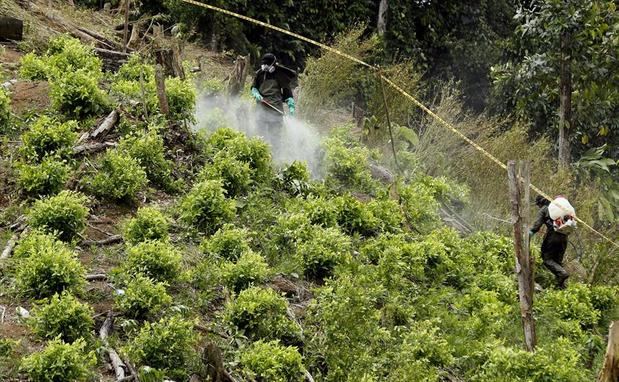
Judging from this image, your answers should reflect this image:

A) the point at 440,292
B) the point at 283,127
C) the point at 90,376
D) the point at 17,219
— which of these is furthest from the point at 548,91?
the point at 90,376

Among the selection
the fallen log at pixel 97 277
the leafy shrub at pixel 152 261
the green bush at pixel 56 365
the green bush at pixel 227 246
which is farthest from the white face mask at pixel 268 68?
the green bush at pixel 56 365

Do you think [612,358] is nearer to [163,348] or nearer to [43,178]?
[163,348]

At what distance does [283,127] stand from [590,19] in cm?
450

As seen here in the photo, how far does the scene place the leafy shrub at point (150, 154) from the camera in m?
8.78

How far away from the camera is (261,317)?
256 inches

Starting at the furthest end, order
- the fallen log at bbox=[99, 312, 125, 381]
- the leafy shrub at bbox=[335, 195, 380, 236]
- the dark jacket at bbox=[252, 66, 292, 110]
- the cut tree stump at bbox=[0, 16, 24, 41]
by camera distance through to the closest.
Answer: the cut tree stump at bbox=[0, 16, 24, 41]
the dark jacket at bbox=[252, 66, 292, 110]
the leafy shrub at bbox=[335, 195, 380, 236]
the fallen log at bbox=[99, 312, 125, 381]

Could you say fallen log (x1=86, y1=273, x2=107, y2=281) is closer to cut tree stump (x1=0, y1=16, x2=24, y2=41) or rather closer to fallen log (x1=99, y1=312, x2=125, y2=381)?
fallen log (x1=99, y1=312, x2=125, y2=381)

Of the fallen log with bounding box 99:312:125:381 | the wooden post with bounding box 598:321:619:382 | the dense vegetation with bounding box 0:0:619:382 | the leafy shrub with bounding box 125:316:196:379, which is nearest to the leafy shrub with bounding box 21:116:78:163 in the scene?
the dense vegetation with bounding box 0:0:619:382

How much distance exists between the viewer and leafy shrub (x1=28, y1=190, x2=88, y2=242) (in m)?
7.06

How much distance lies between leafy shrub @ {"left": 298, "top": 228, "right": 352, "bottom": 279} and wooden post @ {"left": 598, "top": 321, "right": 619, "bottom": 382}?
348 centimetres

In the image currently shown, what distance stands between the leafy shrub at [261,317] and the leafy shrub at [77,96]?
3903 mm

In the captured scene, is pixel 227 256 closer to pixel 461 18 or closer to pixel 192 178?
pixel 192 178

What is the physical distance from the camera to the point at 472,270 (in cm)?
885

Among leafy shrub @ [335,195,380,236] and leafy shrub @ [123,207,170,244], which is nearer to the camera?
leafy shrub @ [123,207,170,244]
